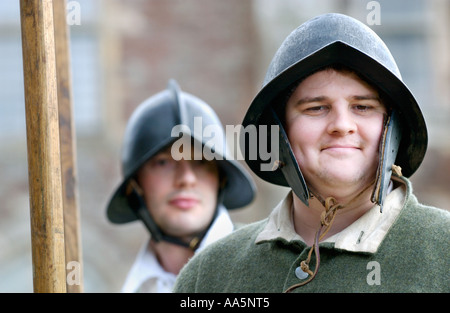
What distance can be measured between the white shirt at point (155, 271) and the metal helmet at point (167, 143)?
6.5 inches

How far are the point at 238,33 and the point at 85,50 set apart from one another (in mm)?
1770

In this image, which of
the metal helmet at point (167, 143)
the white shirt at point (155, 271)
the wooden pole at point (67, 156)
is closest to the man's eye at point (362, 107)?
the wooden pole at point (67, 156)

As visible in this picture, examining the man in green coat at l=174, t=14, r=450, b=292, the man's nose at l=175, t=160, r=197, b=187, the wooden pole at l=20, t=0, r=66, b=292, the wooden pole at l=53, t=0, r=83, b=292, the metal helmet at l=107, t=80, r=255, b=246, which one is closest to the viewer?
the man in green coat at l=174, t=14, r=450, b=292

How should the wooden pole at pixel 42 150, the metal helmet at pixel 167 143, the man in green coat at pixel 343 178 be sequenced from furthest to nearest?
the metal helmet at pixel 167 143
the wooden pole at pixel 42 150
the man in green coat at pixel 343 178

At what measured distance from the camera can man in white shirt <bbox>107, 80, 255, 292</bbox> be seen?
413cm

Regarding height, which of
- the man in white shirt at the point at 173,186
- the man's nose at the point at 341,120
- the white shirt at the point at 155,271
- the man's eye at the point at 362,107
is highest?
the man's eye at the point at 362,107

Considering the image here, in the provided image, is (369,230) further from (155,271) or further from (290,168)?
(155,271)

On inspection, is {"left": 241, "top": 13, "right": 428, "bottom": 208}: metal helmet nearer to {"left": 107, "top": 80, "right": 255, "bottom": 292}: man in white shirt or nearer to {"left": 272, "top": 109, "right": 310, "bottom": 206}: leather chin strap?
{"left": 272, "top": 109, "right": 310, "bottom": 206}: leather chin strap

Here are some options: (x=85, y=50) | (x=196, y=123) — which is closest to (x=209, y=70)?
(x=85, y=50)

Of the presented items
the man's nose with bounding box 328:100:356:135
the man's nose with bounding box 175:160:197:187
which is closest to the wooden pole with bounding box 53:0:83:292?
the man's nose with bounding box 175:160:197:187

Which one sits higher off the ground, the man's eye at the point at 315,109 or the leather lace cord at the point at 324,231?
the man's eye at the point at 315,109

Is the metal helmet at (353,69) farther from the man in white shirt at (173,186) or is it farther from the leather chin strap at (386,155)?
the man in white shirt at (173,186)

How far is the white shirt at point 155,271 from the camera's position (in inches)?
162

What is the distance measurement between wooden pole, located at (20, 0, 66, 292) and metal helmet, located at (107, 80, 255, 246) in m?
1.60
